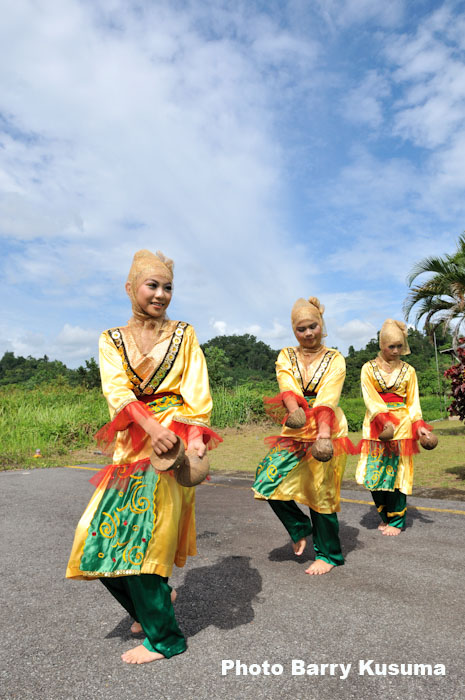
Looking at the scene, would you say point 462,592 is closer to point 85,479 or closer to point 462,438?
point 85,479

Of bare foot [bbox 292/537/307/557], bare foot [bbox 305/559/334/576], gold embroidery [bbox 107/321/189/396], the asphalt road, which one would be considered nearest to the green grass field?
the asphalt road

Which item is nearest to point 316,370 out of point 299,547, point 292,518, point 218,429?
point 292,518

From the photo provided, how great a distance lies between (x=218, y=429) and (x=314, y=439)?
12.7 m

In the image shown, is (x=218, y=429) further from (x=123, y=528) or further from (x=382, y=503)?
(x=123, y=528)

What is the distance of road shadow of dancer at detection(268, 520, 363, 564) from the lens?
4367 mm

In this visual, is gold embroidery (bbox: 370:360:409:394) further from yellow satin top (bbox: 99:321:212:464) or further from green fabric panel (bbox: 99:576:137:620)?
green fabric panel (bbox: 99:576:137:620)

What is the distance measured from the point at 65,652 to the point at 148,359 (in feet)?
5.45

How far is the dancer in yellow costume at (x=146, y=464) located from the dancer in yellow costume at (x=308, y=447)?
54.1 inches

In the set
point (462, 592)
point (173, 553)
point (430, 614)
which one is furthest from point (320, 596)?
point (173, 553)

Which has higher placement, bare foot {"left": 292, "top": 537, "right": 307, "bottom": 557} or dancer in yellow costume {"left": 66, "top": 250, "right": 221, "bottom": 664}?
dancer in yellow costume {"left": 66, "top": 250, "right": 221, "bottom": 664}

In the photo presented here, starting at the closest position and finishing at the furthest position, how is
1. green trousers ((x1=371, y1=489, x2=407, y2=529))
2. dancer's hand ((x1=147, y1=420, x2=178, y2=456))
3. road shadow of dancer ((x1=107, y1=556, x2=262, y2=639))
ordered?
dancer's hand ((x1=147, y1=420, x2=178, y2=456)), road shadow of dancer ((x1=107, y1=556, x2=262, y2=639)), green trousers ((x1=371, y1=489, x2=407, y2=529))

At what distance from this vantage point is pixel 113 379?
9.15 ft

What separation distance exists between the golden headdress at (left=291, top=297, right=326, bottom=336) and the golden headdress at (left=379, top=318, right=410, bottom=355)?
1275 millimetres

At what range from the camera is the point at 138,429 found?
2.74 m
